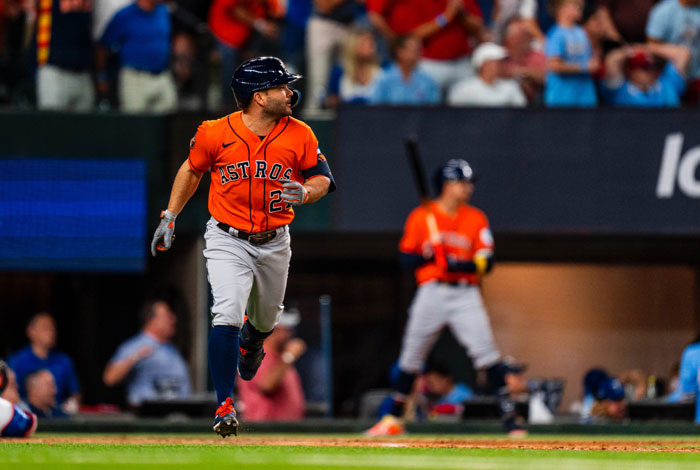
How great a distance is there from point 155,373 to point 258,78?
5.18 metres

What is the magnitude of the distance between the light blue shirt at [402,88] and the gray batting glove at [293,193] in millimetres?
5894

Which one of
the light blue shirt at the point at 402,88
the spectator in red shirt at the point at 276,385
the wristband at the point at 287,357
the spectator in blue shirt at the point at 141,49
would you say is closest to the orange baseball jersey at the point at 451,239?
the wristband at the point at 287,357

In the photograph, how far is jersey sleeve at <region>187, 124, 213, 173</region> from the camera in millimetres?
7355

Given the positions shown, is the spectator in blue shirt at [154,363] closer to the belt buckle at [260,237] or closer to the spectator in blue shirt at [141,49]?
the spectator in blue shirt at [141,49]

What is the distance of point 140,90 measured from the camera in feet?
41.8

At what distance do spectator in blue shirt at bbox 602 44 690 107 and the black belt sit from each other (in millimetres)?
6358

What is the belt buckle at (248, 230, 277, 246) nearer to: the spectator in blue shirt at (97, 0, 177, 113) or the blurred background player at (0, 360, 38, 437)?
the blurred background player at (0, 360, 38, 437)

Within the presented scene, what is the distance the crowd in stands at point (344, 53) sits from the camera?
492 inches

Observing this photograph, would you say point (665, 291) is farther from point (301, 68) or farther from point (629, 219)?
point (301, 68)

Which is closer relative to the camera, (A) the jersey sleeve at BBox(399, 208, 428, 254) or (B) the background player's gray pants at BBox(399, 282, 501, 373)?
(B) the background player's gray pants at BBox(399, 282, 501, 373)

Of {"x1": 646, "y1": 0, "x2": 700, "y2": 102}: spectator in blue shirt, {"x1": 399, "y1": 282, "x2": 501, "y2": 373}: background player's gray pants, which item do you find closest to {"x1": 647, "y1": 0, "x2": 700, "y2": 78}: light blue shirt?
{"x1": 646, "y1": 0, "x2": 700, "y2": 102}: spectator in blue shirt

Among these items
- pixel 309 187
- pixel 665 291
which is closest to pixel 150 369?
pixel 309 187

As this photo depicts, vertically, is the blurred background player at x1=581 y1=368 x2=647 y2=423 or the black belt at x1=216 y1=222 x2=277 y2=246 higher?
the black belt at x1=216 y1=222 x2=277 y2=246

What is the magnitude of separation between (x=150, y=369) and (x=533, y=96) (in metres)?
4.40
